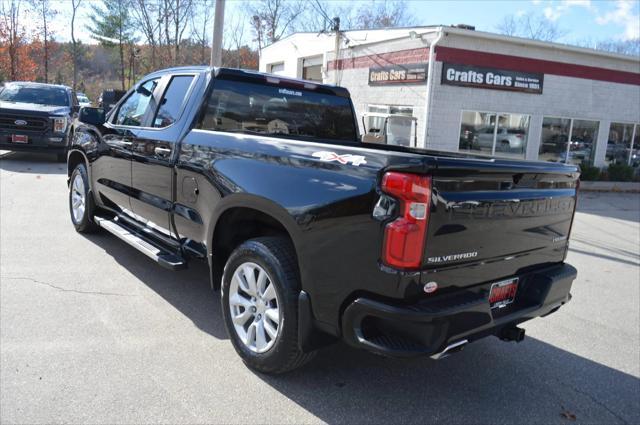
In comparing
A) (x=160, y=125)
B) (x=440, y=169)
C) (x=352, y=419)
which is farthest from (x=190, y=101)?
(x=352, y=419)

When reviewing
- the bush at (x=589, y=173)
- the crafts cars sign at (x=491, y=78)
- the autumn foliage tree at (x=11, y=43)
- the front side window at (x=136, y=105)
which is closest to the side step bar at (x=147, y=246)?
the front side window at (x=136, y=105)

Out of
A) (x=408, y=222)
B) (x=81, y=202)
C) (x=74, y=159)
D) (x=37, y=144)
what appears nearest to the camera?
(x=408, y=222)

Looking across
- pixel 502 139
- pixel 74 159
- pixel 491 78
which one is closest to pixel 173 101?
pixel 74 159

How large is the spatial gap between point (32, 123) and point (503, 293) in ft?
41.4

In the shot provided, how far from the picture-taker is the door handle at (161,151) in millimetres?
4391

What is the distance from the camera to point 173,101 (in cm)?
470

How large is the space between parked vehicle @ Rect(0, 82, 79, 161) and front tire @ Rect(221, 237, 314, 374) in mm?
10986

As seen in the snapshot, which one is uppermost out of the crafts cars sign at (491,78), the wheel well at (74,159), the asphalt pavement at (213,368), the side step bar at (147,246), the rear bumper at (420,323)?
the crafts cars sign at (491,78)

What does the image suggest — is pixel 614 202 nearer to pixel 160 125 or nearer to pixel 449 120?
A: pixel 449 120

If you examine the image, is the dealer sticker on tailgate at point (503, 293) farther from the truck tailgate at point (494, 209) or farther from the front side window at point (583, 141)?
the front side window at point (583, 141)

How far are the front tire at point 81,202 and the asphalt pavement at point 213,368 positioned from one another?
784 mm

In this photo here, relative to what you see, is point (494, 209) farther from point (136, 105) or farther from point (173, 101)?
point (136, 105)

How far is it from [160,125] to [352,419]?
10.1ft

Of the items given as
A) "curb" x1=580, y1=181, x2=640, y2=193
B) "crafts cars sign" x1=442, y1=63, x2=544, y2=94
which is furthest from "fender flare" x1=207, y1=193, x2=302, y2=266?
"curb" x1=580, y1=181, x2=640, y2=193
